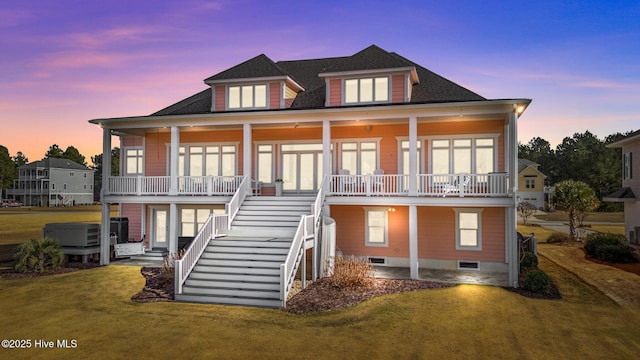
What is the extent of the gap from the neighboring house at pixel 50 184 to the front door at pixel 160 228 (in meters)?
81.3

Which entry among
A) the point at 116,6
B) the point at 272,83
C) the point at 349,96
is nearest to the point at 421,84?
the point at 349,96

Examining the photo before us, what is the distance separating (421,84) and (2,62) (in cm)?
3306

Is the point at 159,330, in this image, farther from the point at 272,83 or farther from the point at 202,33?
the point at 202,33

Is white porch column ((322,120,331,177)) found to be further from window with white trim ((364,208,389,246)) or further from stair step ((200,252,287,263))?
stair step ((200,252,287,263))

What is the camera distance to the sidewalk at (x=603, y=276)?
43.7 ft

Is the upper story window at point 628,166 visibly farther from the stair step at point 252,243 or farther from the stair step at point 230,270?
the stair step at point 230,270

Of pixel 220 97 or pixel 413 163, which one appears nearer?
pixel 413 163

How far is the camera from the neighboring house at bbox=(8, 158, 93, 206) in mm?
87688

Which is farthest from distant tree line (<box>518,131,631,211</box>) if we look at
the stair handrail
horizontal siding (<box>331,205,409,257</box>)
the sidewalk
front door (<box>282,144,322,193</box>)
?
the stair handrail

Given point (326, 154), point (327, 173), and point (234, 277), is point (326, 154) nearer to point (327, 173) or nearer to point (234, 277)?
point (327, 173)

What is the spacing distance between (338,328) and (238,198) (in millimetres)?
8933

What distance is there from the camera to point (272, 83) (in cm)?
2055

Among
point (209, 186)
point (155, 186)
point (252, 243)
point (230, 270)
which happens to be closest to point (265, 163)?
point (209, 186)

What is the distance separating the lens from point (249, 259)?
44.7ft
